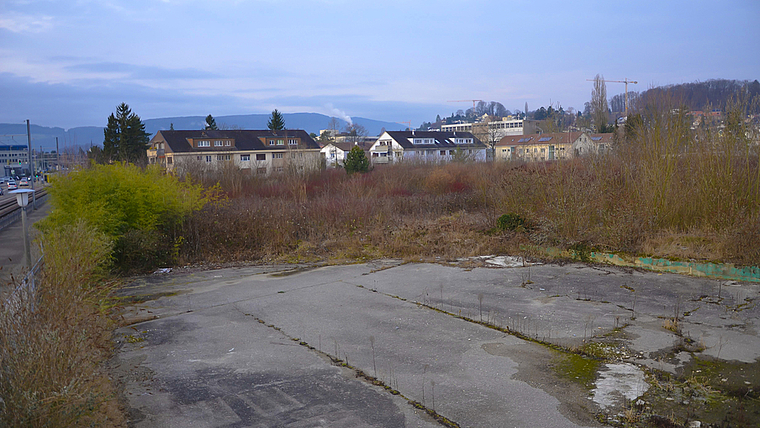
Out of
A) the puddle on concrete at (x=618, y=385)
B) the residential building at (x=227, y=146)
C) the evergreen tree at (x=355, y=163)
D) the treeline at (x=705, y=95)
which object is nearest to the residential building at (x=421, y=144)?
the residential building at (x=227, y=146)

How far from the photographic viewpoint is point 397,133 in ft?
277

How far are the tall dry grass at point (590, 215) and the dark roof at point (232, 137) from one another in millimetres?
50148

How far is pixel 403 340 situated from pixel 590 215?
7.77 m

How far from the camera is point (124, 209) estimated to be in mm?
13281

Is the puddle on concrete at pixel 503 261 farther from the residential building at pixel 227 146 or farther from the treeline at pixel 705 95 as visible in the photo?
the residential building at pixel 227 146

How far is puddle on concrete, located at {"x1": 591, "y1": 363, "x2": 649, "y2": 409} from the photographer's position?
508cm

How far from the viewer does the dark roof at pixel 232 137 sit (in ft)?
209

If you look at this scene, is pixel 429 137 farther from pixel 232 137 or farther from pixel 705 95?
pixel 705 95

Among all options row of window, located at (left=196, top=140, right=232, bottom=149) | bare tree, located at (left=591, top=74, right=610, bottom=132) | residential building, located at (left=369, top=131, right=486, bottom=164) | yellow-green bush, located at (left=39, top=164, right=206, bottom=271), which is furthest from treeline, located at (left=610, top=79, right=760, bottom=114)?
residential building, located at (left=369, top=131, right=486, bottom=164)

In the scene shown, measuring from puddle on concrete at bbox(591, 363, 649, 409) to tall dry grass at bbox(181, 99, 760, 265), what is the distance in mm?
5473

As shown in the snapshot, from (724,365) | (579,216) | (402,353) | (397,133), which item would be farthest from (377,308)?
Answer: (397,133)

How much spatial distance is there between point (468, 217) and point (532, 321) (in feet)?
34.4

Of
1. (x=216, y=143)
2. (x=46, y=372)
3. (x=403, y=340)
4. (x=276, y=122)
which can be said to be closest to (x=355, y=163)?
(x=403, y=340)

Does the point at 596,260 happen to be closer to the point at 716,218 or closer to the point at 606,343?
the point at 716,218
